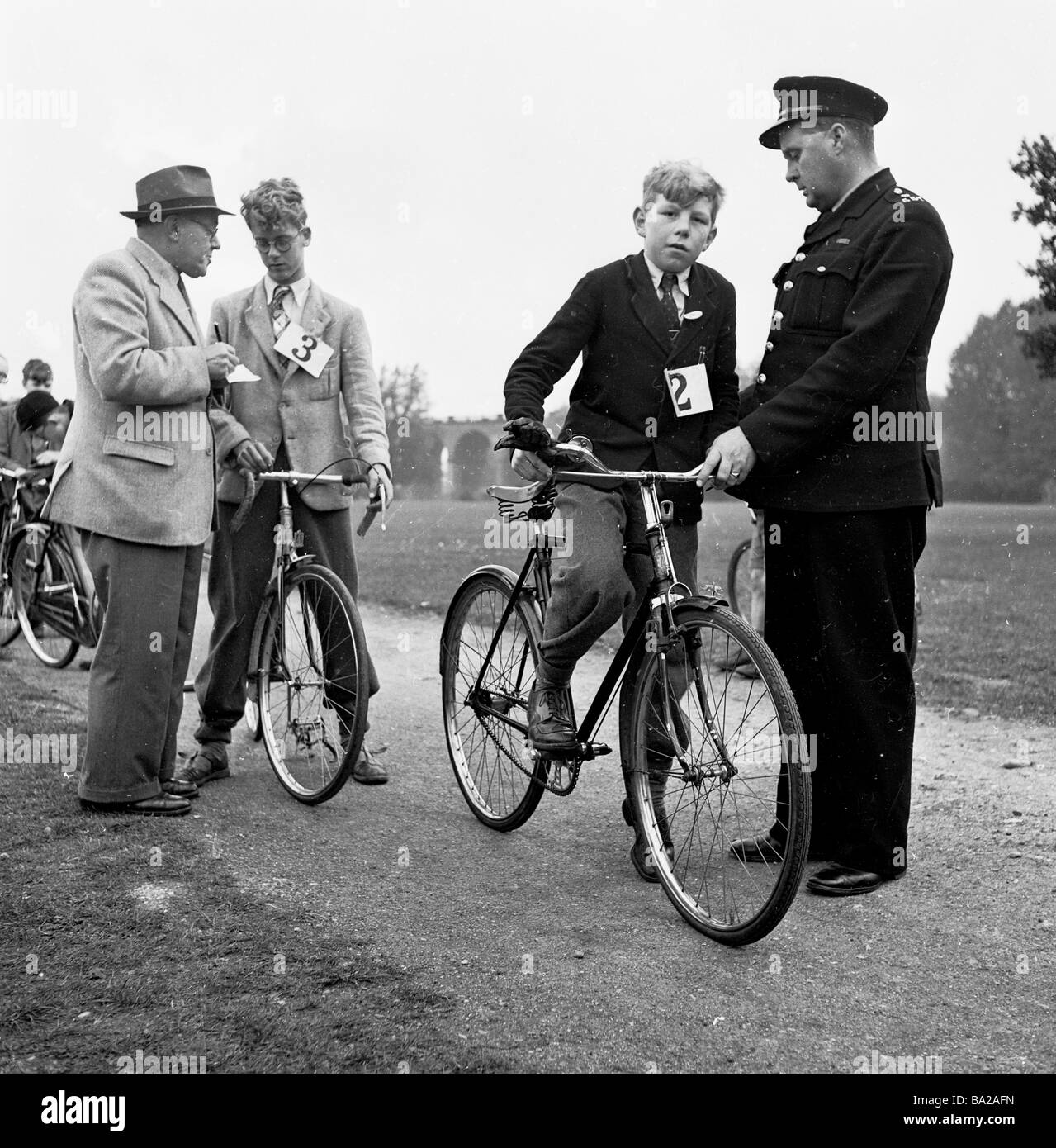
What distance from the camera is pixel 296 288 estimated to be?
5.96 meters

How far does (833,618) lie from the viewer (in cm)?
428

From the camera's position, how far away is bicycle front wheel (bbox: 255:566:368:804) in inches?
208

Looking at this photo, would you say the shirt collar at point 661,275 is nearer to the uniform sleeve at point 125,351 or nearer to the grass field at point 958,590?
the grass field at point 958,590

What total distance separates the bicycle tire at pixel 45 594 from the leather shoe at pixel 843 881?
575 cm

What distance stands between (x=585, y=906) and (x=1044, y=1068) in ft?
4.79

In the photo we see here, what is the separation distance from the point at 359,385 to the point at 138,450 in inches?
48.7

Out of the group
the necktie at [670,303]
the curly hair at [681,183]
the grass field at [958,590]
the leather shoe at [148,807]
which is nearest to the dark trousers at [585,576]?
the necktie at [670,303]

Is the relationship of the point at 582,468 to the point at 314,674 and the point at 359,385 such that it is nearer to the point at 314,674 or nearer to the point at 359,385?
the point at 314,674

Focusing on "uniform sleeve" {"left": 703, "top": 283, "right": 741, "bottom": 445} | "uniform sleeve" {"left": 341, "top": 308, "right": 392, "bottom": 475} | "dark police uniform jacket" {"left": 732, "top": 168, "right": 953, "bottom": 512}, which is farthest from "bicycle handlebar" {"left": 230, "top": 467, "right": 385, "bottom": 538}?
"dark police uniform jacket" {"left": 732, "top": 168, "right": 953, "bottom": 512}

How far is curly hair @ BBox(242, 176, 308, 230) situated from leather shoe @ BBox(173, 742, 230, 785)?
2201 millimetres

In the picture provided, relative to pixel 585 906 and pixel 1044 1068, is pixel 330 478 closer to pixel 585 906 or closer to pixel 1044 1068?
pixel 585 906

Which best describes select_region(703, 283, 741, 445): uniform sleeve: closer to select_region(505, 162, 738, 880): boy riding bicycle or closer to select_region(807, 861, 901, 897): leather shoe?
select_region(505, 162, 738, 880): boy riding bicycle

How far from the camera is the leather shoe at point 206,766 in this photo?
560 cm
